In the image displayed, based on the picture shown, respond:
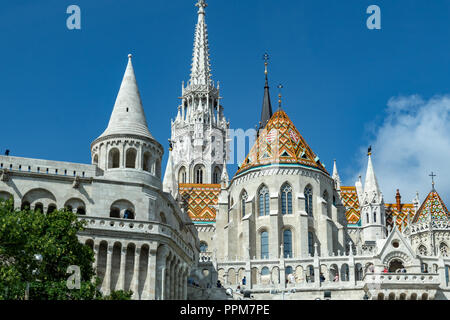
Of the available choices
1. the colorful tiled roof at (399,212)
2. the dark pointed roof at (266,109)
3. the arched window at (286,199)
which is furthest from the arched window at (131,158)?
the dark pointed roof at (266,109)

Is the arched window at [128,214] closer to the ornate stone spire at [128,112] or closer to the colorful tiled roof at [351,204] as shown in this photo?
the ornate stone spire at [128,112]

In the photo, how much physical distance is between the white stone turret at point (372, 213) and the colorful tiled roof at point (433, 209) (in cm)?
325

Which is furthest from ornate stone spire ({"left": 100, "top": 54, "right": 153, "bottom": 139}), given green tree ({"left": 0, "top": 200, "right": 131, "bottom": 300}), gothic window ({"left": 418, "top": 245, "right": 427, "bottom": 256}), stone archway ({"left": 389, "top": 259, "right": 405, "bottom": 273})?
gothic window ({"left": 418, "top": 245, "right": 427, "bottom": 256})

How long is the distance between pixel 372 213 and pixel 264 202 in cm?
1177

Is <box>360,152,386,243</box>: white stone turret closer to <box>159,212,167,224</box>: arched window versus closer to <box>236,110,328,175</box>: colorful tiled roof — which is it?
<box>236,110,328,175</box>: colorful tiled roof

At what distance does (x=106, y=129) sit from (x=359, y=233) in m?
32.8

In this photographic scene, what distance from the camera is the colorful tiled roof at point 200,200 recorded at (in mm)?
73562

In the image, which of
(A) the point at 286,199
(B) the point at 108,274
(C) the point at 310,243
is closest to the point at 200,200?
(A) the point at 286,199

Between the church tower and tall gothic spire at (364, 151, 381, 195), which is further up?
the church tower

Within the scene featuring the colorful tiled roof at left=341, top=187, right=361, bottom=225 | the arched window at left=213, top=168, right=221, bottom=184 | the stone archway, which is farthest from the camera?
the arched window at left=213, top=168, right=221, bottom=184

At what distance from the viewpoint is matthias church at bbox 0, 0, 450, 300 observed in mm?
41406

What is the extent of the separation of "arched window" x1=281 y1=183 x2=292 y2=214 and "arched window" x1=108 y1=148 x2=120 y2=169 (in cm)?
2216

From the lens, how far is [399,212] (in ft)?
242
